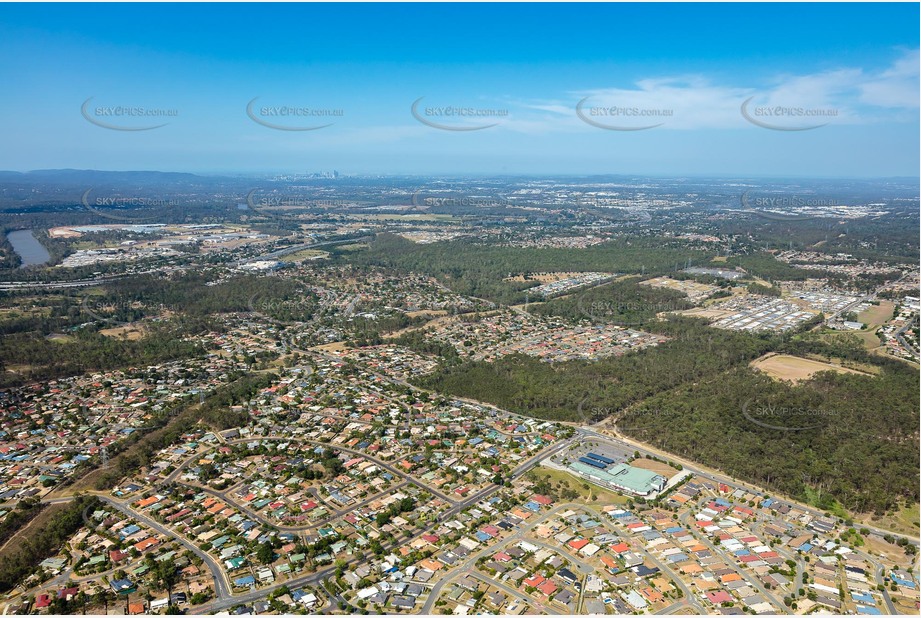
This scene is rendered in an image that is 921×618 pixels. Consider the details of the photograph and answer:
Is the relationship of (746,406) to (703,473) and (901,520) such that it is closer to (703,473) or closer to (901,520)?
(703,473)

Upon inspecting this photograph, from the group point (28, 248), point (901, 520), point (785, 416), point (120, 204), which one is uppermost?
point (120, 204)

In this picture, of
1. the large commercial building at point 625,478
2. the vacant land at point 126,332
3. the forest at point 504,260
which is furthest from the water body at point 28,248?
the large commercial building at point 625,478

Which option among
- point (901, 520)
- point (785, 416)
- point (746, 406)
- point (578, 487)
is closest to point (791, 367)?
point (746, 406)

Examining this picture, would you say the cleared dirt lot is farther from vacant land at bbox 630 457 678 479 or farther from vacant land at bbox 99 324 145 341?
vacant land at bbox 99 324 145 341

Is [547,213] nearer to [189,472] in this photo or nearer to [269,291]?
[269,291]

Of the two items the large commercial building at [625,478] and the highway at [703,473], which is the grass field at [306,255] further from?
the large commercial building at [625,478]

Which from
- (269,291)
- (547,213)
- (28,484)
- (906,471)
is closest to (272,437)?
(28,484)

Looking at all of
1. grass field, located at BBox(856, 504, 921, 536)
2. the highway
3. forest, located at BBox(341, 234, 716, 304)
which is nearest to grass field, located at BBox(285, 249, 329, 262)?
forest, located at BBox(341, 234, 716, 304)
